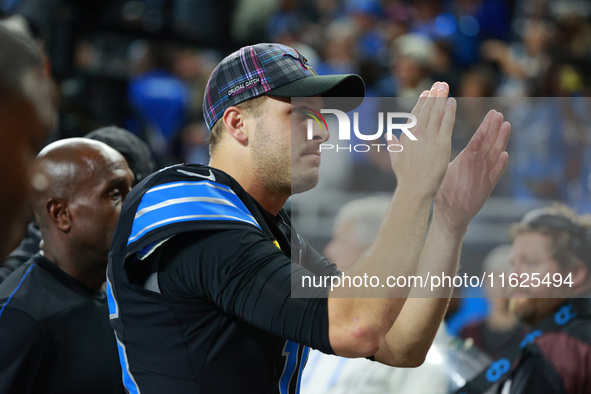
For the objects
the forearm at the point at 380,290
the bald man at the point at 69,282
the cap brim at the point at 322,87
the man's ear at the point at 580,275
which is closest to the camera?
the forearm at the point at 380,290

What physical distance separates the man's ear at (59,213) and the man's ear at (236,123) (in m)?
0.80

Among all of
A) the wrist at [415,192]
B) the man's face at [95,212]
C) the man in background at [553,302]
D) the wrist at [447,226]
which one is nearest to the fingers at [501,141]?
the wrist at [447,226]

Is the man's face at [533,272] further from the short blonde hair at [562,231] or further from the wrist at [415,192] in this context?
the wrist at [415,192]

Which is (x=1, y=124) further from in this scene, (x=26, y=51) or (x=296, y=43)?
(x=296, y=43)

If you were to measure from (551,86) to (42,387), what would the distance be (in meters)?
5.13

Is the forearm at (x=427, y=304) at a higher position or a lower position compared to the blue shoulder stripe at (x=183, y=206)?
lower

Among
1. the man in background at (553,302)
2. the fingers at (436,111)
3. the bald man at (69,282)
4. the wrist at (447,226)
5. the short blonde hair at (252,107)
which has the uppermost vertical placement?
the fingers at (436,111)

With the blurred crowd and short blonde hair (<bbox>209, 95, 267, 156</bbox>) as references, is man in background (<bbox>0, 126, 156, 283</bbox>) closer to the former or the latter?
short blonde hair (<bbox>209, 95, 267, 156</bbox>)

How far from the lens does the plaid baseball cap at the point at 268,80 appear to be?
6.35 ft

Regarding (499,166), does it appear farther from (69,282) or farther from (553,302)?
(69,282)

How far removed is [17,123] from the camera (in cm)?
100

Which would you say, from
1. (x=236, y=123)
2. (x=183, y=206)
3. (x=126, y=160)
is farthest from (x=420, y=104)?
(x=126, y=160)

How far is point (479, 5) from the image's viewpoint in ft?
28.8

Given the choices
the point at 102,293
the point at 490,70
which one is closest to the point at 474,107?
the point at 102,293
